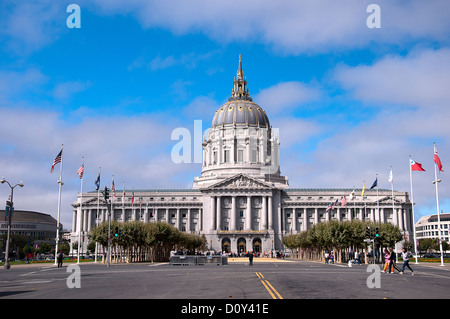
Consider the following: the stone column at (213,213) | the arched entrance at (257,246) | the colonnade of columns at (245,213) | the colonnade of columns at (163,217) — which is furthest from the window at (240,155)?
the arched entrance at (257,246)

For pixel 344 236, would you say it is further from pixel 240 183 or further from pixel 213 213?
pixel 240 183

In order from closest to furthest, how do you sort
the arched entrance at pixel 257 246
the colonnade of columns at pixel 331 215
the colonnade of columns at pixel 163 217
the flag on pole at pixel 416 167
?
1. the flag on pole at pixel 416 167
2. the arched entrance at pixel 257 246
3. the colonnade of columns at pixel 331 215
4. the colonnade of columns at pixel 163 217

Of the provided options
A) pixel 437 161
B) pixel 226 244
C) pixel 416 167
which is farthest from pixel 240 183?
pixel 437 161

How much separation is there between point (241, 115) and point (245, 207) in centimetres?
3992

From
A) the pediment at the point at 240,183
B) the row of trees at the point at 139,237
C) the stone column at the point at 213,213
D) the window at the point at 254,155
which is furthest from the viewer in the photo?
the window at the point at 254,155

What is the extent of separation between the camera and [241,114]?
569ft

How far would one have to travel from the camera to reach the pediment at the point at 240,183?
146250 mm

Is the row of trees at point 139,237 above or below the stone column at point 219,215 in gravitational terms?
below

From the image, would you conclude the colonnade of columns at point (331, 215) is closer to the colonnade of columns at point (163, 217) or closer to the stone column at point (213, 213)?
the stone column at point (213, 213)

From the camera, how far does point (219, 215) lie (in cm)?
14388

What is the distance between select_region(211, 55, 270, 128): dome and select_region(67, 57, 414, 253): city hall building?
621 cm

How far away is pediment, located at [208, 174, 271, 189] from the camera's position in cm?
14625
